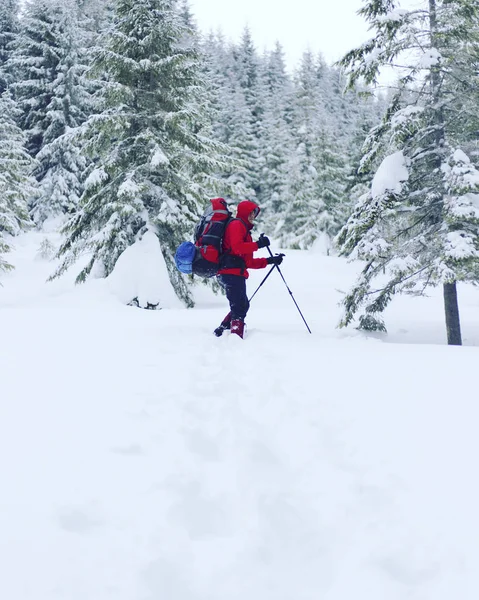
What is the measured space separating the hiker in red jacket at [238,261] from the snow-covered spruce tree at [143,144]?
612 centimetres

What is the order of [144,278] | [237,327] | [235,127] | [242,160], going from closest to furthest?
[237,327] → [144,278] → [242,160] → [235,127]

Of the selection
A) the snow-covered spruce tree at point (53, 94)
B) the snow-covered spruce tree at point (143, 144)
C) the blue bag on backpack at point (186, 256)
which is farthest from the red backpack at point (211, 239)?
the snow-covered spruce tree at point (53, 94)

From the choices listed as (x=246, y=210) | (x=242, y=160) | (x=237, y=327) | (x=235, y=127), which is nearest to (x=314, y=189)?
(x=235, y=127)

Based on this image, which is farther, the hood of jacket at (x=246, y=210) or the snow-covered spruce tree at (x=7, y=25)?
the snow-covered spruce tree at (x=7, y=25)

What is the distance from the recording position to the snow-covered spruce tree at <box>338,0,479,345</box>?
26.2 ft

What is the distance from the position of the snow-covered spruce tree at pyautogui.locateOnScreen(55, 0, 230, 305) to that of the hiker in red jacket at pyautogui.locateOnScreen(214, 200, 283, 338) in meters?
6.12

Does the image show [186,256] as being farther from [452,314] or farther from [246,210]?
[452,314]

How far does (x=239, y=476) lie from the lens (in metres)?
2.78

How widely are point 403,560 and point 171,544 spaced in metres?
1.04

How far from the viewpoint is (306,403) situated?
3926 mm

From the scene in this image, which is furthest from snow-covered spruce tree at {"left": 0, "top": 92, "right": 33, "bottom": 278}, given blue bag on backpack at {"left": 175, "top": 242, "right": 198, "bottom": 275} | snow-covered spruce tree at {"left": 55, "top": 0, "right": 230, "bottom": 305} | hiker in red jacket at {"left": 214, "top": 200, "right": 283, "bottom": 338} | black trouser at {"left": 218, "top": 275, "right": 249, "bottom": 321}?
black trouser at {"left": 218, "top": 275, "right": 249, "bottom": 321}

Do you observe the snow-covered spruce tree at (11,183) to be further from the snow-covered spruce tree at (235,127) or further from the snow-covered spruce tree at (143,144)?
the snow-covered spruce tree at (235,127)

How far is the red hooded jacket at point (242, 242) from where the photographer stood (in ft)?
24.4

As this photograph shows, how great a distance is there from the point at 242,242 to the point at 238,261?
325 mm
